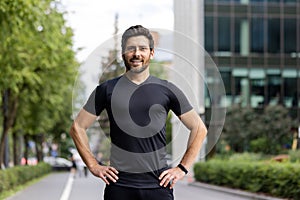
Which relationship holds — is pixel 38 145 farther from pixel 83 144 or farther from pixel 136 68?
pixel 136 68

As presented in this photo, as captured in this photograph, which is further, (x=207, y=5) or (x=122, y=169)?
(x=207, y=5)

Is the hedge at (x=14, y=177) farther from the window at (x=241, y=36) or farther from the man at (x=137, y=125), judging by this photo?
the window at (x=241, y=36)

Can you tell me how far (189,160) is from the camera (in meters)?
4.79

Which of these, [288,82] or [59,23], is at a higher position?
[59,23]

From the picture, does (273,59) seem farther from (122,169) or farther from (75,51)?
(122,169)

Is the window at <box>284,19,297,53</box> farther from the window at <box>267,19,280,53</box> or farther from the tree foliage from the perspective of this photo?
the tree foliage

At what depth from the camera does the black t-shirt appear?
454 cm

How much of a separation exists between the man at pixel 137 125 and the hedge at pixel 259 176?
1483 cm

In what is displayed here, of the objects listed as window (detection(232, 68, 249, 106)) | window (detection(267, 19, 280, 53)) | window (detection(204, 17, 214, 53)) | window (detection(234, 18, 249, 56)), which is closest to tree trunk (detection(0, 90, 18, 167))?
window (detection(204, 17, 214, 53))

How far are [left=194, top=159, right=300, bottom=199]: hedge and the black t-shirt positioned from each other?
1489cm

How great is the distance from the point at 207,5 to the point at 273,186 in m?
33.5

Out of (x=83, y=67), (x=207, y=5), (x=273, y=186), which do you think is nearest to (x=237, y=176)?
(x=273, y=186)

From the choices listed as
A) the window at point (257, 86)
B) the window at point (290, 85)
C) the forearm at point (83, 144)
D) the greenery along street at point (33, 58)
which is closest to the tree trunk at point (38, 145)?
the window at point (257, 86)

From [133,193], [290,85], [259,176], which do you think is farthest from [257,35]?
[133,193]
